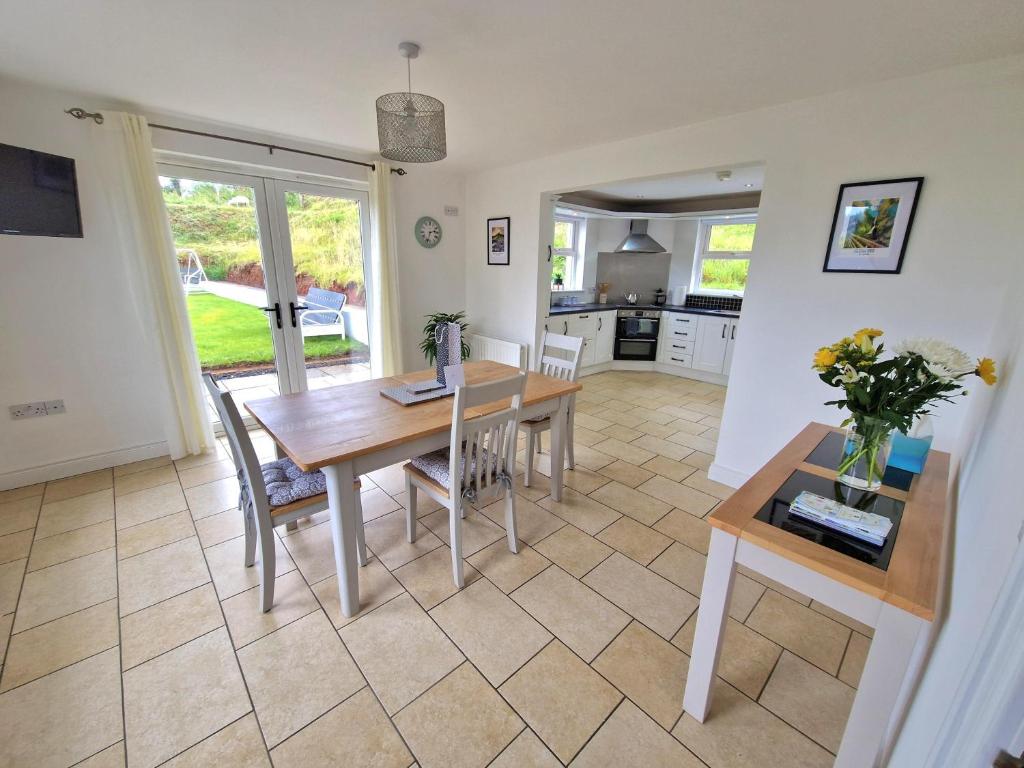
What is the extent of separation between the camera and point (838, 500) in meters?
1.29

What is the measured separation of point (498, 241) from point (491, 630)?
3.49 metres

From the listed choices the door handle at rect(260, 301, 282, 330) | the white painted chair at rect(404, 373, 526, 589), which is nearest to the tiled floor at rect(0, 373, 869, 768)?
the white painted chair at rect(404, 373, 526, 589)

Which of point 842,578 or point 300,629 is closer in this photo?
point 842,578

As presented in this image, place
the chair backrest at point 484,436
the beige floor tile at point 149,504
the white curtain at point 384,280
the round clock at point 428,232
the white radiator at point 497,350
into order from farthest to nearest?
the round clock at point 428,232 < the white radiator at point 497,350 < the white curtain at point 384,280 < the beige floor tile at point 149,504 < the chair backrest at point 484,436

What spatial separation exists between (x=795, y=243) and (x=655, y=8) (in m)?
1.50

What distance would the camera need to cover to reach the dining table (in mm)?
1568

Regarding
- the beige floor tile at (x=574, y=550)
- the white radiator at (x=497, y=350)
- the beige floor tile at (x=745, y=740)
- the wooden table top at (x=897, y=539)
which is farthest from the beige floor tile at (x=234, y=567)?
the white radiator at (x=497, y=350)

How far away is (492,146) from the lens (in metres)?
3.31

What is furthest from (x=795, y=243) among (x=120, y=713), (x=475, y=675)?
(x=120, y=713)

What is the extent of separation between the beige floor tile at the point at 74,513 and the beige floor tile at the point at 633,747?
2751 millimetres

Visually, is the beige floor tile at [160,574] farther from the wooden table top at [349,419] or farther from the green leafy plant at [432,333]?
the green leafy plant at [432,333]

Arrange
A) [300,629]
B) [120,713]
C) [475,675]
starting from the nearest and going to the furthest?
1. [120,713]
2. [475,675]
3. [300,629]

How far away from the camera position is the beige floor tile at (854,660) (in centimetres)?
151

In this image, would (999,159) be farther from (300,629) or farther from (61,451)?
(61,451)
